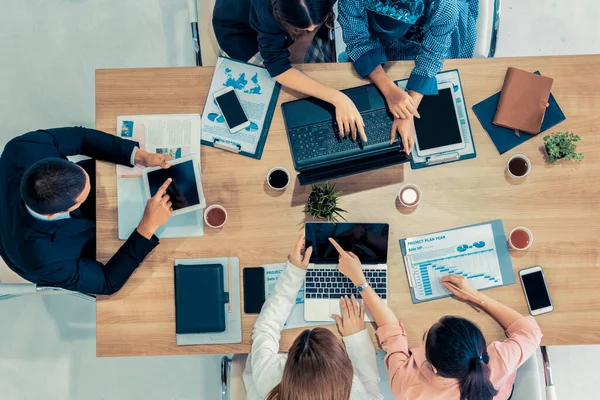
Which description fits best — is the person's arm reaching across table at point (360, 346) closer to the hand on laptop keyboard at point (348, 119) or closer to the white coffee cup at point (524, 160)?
the hand on laptop keyboard at point (348, 119)

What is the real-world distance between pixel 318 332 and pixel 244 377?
15.5 inches

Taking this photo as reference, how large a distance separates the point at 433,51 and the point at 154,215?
3.60 ft

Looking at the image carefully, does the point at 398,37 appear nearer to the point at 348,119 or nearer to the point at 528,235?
the point at 348,119

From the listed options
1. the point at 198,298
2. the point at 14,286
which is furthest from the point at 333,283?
the point at 14,286

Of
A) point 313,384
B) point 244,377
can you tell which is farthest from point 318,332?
point 244,377

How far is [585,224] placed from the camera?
1.69 metres

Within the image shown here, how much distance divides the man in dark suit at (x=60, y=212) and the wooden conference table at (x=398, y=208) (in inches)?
3.1

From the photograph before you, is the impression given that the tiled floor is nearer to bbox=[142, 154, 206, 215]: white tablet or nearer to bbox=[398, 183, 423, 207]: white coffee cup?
bbox=[142, 154, 206, 215]: white tablet

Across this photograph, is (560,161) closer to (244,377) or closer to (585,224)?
(585,224)

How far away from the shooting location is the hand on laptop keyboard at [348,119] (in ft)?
5.34

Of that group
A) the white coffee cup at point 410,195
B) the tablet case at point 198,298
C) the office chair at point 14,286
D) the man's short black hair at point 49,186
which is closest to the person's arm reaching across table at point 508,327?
the white coffee cup at point 410,195

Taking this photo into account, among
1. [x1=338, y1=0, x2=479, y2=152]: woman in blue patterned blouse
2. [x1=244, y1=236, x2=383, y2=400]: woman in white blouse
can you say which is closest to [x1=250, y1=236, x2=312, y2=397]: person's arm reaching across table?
[x1=244, y1=236, x2=383, y2=400]: woman in white blouse

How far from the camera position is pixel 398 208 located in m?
1.70

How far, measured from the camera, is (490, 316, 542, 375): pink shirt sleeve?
1.58m
